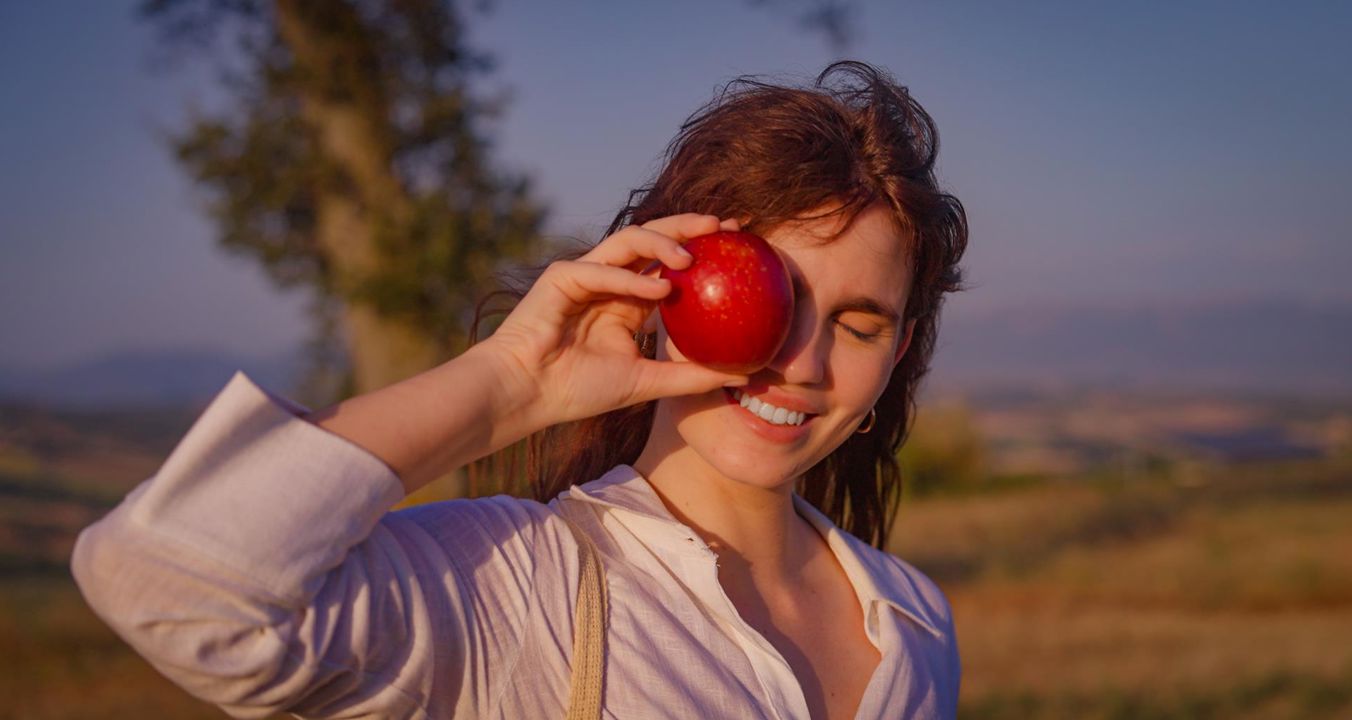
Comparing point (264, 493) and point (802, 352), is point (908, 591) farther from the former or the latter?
point (264, 493)

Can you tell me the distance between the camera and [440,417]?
4.87ft

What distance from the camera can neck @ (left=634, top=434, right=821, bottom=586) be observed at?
2.05 metres

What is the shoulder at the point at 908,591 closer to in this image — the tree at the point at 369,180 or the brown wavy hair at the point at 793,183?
the brown wavy hair at the point at 793,183

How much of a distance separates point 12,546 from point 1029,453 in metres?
10.9

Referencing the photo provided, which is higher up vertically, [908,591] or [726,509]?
[726,509]

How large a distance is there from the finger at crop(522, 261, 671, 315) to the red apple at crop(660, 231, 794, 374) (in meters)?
0.09

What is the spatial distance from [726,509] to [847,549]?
1.13ft

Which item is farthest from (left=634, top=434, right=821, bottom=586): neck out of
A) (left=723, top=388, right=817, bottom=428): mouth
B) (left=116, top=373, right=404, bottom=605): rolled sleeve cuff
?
(left=116, top=373, right=404, bottom=605): rolled sleeve cuff

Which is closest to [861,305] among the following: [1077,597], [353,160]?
[353,160]

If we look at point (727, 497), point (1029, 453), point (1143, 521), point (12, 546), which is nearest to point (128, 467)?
point (12, 546)

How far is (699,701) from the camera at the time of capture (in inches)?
66.7

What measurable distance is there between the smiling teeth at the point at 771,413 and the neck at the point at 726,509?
15cm

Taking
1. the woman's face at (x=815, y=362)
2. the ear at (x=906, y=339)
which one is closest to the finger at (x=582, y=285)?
the woman's face at (x=815, y=362)

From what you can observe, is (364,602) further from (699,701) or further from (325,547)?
(699,701)
